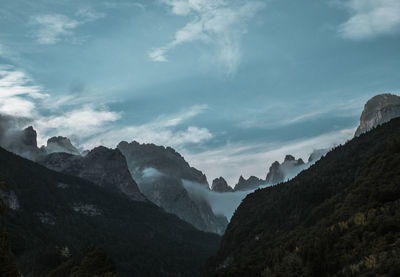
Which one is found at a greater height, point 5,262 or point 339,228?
point 5,262

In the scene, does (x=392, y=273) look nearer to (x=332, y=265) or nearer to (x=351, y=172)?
(x=332, y=265)

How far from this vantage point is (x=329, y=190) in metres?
174

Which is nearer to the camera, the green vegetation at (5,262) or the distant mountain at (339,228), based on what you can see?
the green vegetation at (5,262)

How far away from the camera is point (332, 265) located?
275 feet

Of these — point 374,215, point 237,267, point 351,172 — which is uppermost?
point 351,172

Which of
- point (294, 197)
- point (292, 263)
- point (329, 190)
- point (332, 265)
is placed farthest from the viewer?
point (294, 197)

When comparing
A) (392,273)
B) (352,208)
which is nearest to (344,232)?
(352,208)

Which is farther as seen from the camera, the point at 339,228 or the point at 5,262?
the point at 339,228

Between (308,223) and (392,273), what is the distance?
96501 millimetres

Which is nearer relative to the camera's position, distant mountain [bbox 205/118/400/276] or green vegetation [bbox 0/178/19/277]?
green vegetation [bbox 0/178/19/277]

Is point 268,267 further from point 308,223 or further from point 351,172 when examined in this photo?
point 351,172

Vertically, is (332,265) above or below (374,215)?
below

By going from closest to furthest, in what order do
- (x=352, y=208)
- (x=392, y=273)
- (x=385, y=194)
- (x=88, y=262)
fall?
(x=392, y=273)
(x=385, y=194)
(x=352, y=208)
(x=88, y=262)

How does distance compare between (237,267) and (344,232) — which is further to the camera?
(237,267)
